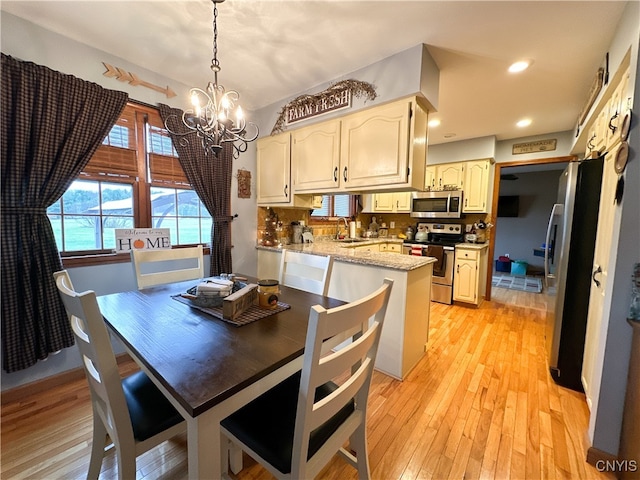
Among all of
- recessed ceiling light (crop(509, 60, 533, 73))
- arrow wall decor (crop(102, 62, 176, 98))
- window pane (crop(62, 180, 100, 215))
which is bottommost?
window pane (crop(62, 180, 100, 215))

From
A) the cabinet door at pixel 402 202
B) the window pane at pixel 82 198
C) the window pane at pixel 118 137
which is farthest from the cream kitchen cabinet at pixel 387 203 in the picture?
the window pane at pixel 82 198

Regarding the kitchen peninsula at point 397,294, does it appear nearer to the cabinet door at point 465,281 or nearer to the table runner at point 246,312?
the table runner at point 246,312

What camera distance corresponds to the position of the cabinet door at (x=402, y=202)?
172 inches

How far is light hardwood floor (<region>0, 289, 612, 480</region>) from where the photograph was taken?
4.13 ft

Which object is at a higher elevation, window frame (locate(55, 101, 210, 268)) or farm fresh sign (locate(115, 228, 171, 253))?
window frame (locate(55, 101, 210, 268))

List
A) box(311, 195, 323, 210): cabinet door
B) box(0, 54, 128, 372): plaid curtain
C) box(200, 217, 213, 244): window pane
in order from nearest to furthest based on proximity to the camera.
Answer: box(0, 54, 128, 372): plaid curtain, box(200, 217, 213, 244): window pane, box(311, 195, 323, 210): cabinet door

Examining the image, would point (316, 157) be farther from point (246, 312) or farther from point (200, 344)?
point (200, 344)

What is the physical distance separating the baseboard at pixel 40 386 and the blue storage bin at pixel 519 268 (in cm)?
735

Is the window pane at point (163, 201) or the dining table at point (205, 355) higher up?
the window pane at point (163, 201)

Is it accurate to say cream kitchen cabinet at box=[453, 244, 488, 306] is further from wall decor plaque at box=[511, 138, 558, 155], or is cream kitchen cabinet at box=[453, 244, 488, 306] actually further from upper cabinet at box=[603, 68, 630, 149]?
upper cabinet at box=[603, 68, 630, 149]

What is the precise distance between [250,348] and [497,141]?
4.45 metres

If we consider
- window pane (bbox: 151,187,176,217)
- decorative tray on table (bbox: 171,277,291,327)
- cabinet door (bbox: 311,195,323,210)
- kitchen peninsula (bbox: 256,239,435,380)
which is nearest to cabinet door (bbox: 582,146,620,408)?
kitchen peninsula (bbox: 256,239,435,380)

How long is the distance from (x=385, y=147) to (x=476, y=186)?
251 cm

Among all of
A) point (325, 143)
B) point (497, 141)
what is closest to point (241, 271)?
point (325, 143)
